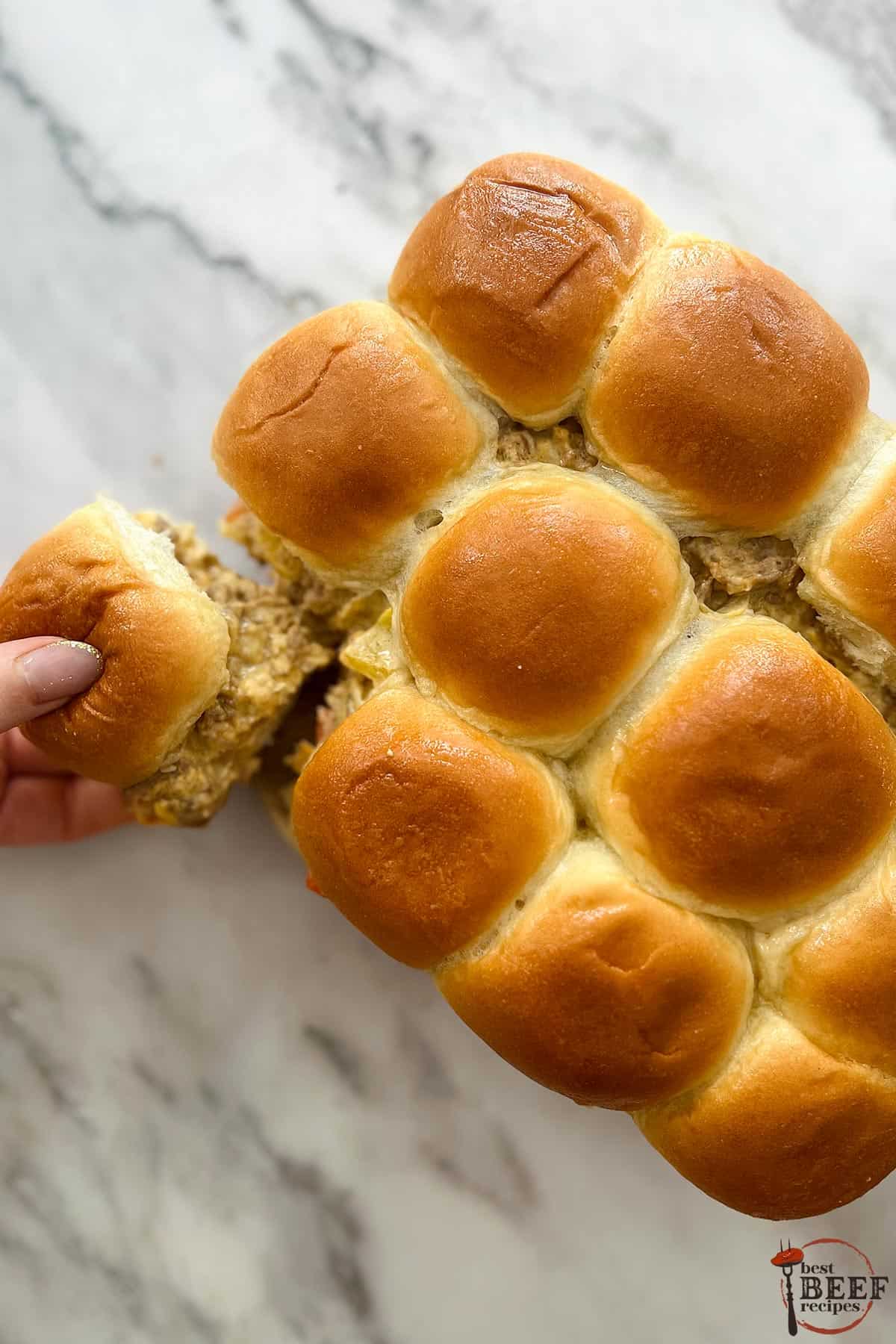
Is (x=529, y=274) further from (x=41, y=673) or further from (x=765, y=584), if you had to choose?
(x=41, y=673)

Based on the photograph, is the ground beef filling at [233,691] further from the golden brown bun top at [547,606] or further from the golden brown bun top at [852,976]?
the golden brown bun top at [852,976]

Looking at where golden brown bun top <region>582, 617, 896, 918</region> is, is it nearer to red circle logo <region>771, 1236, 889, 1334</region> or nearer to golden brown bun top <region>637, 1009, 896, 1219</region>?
golden brown bun top <region>637, 1009, 896, 1219</region>

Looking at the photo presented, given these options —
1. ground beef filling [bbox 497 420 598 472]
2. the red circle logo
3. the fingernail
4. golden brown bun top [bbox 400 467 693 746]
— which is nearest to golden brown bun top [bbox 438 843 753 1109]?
golden brown bun top [bbox 400 467 693 746]

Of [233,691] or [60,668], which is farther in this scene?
[233,691]

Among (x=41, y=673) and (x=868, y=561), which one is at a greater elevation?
(x=868, y=561)

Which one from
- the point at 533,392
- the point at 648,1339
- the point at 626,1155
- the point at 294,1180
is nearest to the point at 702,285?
the point at 533,392

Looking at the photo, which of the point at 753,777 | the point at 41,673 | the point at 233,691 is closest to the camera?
the point at 753,777

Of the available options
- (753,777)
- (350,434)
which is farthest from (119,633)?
(753,777)

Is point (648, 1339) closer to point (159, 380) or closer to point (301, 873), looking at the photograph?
point (301, 873)
